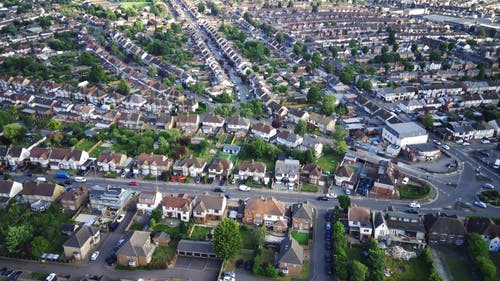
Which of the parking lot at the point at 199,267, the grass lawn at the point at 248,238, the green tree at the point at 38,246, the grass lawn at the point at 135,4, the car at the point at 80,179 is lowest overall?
the parking lot at the point at 199,267

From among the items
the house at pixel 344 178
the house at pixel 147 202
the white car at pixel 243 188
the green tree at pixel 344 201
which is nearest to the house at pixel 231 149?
the white car at pixel 243 188

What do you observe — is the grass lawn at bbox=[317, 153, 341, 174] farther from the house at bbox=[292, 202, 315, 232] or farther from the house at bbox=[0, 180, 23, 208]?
the house at bbox=[0, 180, 23, 208]

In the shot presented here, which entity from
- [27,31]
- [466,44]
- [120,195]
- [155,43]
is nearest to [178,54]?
[155,43]

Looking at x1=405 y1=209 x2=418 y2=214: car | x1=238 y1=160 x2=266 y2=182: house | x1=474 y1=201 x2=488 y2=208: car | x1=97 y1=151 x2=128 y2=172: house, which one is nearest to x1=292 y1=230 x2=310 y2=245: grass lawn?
x1=238 y1=160 x2=266 y2=182: house

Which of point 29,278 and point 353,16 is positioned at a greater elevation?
point 353,16

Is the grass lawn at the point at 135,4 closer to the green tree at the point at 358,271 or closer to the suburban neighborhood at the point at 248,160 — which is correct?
the suburban neighborhood at the point at 248,160

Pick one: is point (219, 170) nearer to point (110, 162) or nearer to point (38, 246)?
point (110, 162)

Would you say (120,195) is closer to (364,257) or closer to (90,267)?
(90,267)
